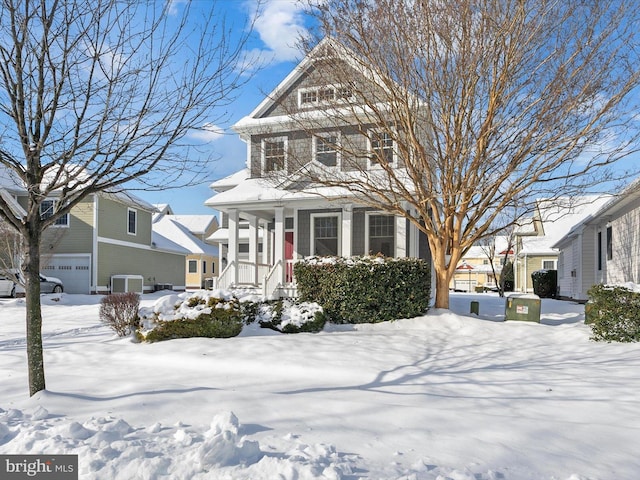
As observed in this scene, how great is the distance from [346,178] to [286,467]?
11.3m

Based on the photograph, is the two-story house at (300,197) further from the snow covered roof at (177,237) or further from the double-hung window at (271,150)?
the snow covered roof at (177,237)

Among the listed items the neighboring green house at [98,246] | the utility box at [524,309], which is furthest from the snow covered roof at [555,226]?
the neighboring green house at [98,246]

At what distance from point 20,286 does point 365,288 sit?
16.8m

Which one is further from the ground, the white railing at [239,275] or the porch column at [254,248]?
the porch column at [254,248]

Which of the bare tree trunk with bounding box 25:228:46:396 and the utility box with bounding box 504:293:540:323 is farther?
the utility box with bounding box 504:293:540:323

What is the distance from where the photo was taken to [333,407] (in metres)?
4.67

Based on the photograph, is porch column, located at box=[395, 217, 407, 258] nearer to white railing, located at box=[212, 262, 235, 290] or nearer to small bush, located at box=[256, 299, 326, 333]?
small bush, located at box=[256, 299, 326, 333]

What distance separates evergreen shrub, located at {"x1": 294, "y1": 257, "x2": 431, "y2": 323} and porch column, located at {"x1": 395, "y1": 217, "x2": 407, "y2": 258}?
9.42 feet

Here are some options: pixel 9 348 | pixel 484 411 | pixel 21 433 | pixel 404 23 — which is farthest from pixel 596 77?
pixel 9 348

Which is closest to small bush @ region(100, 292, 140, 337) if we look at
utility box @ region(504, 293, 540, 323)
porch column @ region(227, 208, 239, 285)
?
porch column @ region(227, 208, 239, 285)

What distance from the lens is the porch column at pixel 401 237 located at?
46.1 ft

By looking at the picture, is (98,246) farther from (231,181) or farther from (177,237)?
(177,237)

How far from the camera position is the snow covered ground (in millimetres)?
3219

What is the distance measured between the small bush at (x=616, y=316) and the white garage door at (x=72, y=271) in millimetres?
22484
